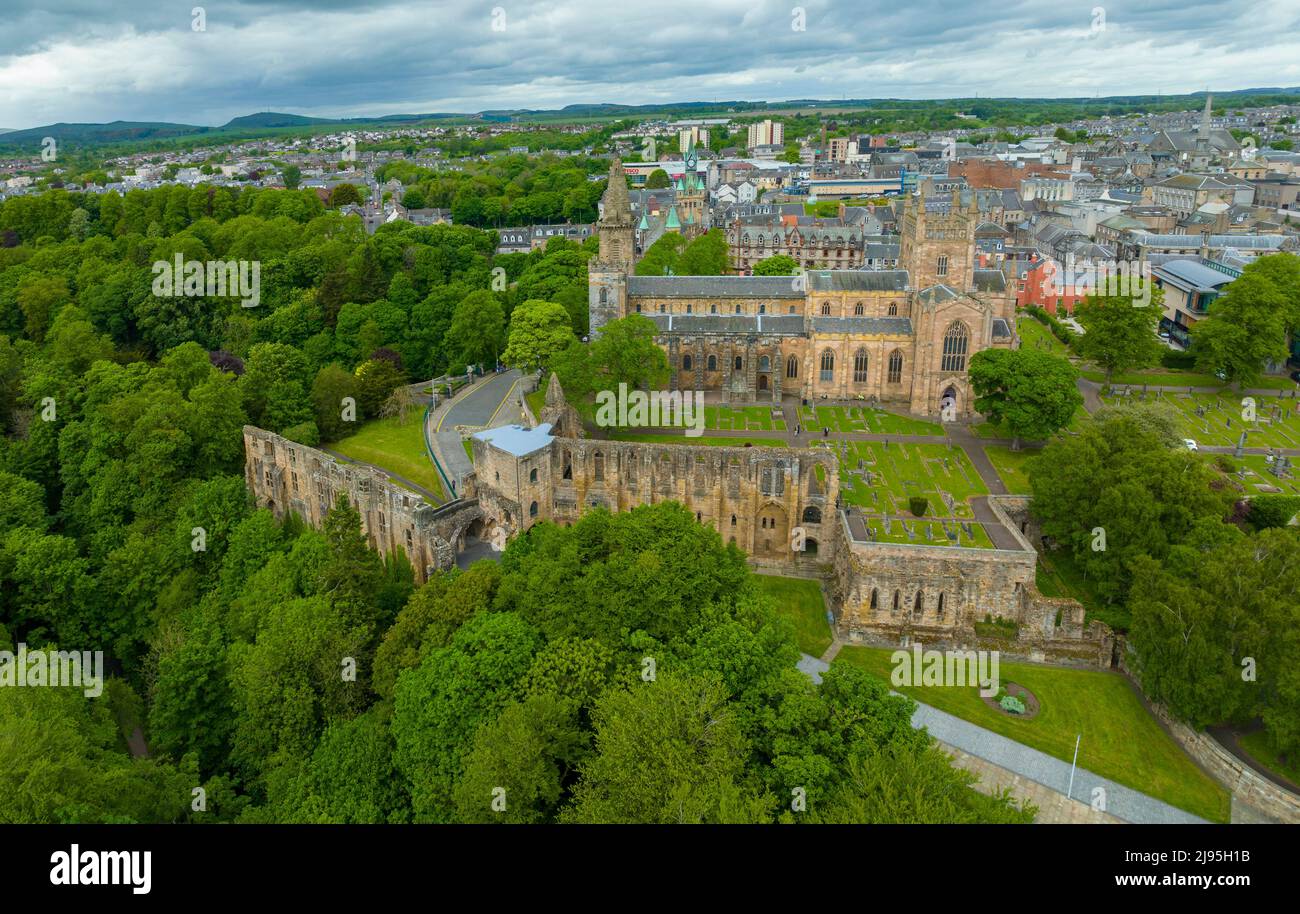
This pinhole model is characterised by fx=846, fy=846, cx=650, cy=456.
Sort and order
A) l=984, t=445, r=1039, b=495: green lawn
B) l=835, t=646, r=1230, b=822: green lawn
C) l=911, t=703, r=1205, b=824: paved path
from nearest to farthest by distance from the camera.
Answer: l=911, t=703, r=1205, b=824: paved path
l=835, t=646, r=1230, b=822: green lawn
l=984, t=445, r=1039, b=495: green lawn

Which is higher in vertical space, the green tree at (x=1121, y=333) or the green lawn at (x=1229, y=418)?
the green tree at (x=1121, y=333)

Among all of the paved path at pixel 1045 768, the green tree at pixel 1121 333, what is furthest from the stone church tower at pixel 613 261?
the paved path at pixel 1045 768

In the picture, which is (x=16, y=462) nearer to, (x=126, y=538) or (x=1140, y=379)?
(x=126, y=538)

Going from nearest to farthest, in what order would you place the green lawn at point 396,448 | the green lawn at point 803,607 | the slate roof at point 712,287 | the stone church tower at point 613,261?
1. the green lawn at point 803,607
2. the green lawn at point 396,448
3. the stone church tower at point 613,261
4. the slate roof at point 712,287

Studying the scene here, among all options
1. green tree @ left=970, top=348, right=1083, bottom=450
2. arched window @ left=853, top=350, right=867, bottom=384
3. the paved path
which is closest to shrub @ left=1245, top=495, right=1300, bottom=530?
green tree @ left=970, top=348, right=1083, bottom=450

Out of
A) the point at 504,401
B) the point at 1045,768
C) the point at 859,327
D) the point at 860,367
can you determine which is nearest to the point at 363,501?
the point at 504,401

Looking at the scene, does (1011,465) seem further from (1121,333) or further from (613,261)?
(613,261)

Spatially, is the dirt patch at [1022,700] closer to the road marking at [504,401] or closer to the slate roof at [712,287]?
the road marking at [504,401]

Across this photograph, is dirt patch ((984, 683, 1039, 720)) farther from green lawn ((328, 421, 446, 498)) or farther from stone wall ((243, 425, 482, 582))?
green lawn ((328, 421, 446, 498))
